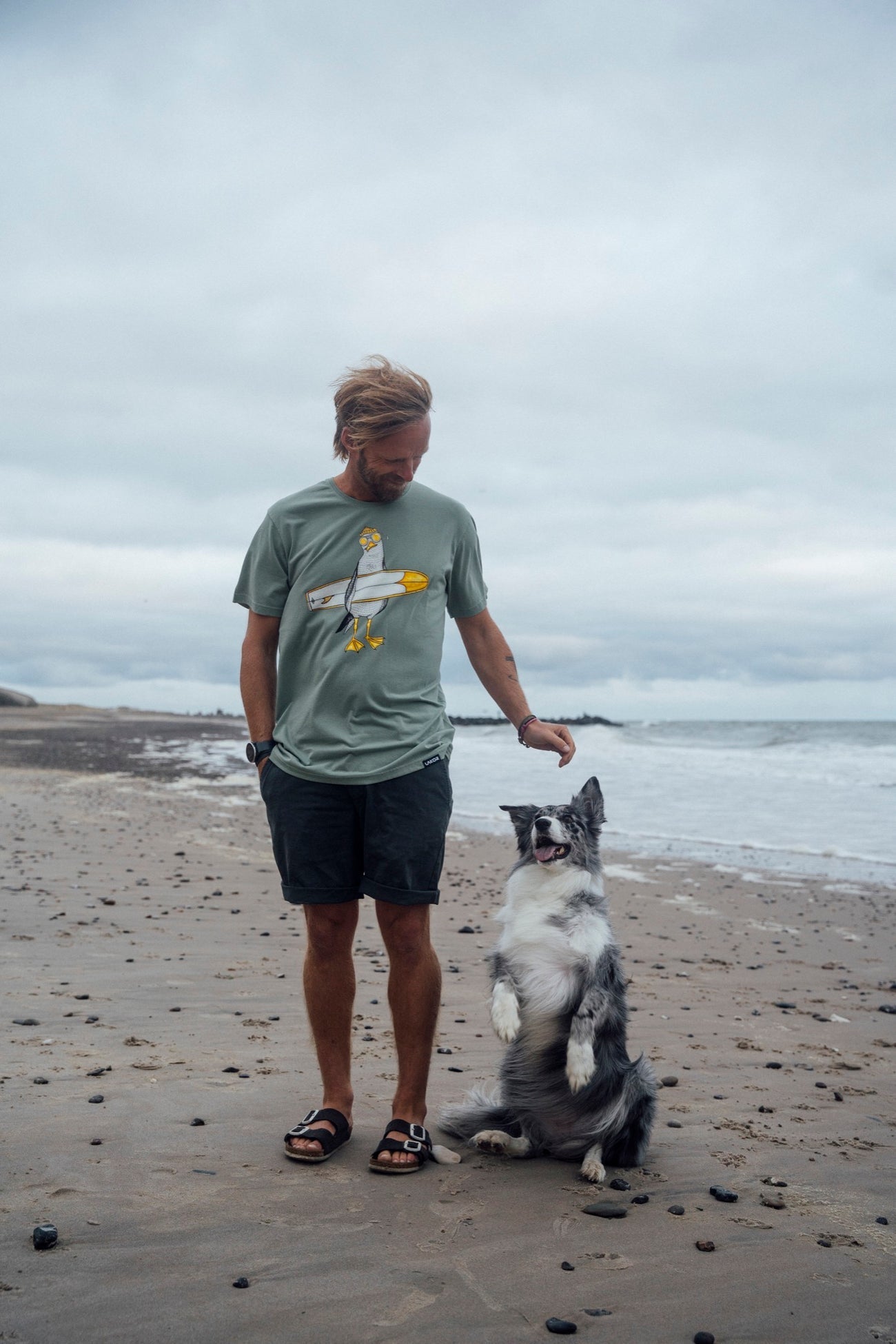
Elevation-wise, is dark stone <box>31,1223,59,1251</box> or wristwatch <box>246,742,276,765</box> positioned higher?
wristwatch <box>246,742,276,765</box>

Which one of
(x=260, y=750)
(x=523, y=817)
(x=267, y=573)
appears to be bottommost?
(x=523, y=817)

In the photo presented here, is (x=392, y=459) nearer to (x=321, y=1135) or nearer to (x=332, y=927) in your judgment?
(x=332, y=927)

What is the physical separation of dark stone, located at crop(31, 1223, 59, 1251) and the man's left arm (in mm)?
2323

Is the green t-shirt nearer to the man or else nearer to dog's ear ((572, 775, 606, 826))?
the man

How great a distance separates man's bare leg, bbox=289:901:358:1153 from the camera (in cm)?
370

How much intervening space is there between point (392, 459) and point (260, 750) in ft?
4.04

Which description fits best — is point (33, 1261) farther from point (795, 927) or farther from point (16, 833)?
point (16, 833)

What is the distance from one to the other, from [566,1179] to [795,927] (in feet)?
20.4

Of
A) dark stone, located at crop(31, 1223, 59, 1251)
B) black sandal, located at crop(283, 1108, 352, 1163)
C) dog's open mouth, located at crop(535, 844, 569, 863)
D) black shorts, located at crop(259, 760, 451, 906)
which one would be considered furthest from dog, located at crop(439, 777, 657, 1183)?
dark stone, located at crop(31, 1223, 59, 1251)

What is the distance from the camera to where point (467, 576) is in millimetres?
3930

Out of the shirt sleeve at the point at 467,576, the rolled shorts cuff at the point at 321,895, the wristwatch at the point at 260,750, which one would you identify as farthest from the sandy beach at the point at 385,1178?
the shirt sleeve at the point at 467,576

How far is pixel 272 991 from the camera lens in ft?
19.6

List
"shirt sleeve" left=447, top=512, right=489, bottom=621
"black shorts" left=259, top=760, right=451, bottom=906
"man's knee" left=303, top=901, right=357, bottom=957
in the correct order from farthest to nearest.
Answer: "shirt sleeve" left=447, top=512, right=489, bottom=621 < "man's knee" left=303, top=901, right=357, bottom=957 < "black shorts" left=259, top=760, right=451, bottom=906

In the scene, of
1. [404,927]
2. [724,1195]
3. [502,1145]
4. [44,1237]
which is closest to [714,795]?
[502,1145]
